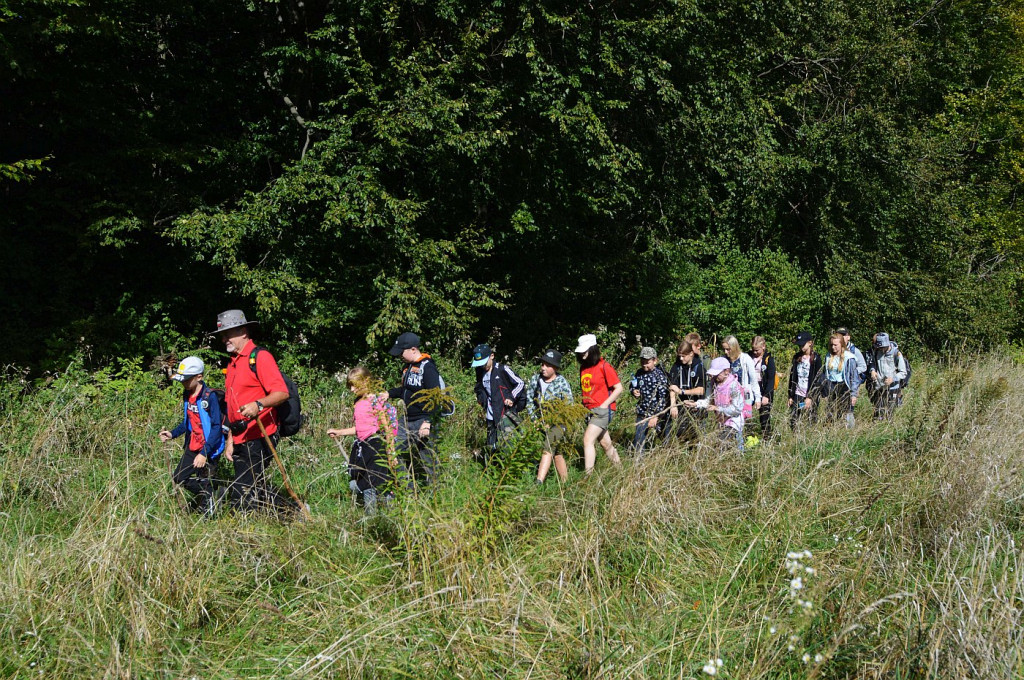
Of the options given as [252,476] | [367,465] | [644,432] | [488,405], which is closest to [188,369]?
[252,476]

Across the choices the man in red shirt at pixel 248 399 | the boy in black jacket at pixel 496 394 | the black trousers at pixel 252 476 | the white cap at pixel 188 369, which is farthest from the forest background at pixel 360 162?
the black trousers at pixel 252 476

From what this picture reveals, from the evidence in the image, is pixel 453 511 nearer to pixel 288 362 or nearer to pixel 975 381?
pixel 975 381

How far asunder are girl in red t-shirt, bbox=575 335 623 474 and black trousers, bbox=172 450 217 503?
3196 mm

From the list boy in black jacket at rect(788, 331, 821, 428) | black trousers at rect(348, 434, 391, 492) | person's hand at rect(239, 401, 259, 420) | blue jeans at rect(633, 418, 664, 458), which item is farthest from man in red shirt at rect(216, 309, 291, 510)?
boy in black jacket at rect(788, 331, 821, 428)

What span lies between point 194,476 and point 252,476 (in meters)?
0.50

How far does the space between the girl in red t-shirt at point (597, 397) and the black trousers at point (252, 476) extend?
275 cm

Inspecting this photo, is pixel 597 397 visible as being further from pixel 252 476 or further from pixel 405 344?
Result: pixel 252 476

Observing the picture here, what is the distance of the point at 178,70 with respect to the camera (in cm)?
1255

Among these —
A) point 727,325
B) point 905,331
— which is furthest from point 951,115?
point 727,325

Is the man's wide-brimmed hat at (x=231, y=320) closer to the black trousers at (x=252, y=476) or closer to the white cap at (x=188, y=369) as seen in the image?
the white cap at (x=188, y=369)

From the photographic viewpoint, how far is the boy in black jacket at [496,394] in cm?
708

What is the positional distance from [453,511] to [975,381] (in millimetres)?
7237

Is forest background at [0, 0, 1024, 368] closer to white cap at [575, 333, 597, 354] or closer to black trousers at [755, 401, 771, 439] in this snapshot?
white cap at [575, 333, 597, 354]

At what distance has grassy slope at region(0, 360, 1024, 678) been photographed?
3.68 meters
